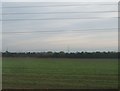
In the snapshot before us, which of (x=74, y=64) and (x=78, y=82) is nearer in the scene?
(x=78, y=82)

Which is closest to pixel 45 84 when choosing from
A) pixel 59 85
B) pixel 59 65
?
pixel 59 85

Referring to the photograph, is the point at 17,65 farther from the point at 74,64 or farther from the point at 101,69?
the point at 101,69

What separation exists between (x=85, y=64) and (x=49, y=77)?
5602mm

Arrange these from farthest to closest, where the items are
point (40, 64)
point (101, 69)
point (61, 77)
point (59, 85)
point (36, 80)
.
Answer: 1. point (40, 64)
2. point (101, 69)
3. point (61, 77)
4. point (36, 80)
5. point (59, 85)

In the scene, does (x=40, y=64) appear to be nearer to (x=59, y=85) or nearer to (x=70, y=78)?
(x=70, y=78)

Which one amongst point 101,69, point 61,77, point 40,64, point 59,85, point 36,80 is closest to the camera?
point 59,85

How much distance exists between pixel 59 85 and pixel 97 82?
5.95 feet

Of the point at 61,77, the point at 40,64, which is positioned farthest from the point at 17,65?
the point at 61,77

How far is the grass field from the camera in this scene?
15516 millimetres

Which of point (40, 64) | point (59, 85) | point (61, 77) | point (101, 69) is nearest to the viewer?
point (59, 85)

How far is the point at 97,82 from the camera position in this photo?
16.6 meters

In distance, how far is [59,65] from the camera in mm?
23188

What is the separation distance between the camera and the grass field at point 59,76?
1552 centimetres

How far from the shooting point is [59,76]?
64.1 feet
